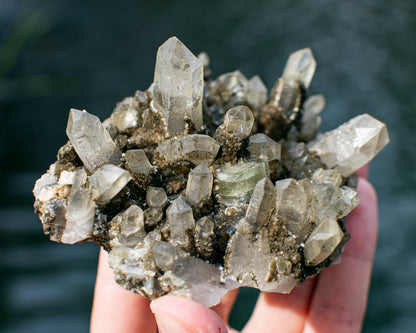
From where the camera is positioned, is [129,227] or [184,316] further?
[129,227]

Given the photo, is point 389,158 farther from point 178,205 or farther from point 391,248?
point 178,205

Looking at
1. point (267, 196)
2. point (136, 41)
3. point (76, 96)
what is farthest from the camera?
point (136, 41)

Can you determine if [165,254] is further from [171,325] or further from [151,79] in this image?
[151,79]

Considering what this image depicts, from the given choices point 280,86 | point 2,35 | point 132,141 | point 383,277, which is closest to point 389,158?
point 383,277

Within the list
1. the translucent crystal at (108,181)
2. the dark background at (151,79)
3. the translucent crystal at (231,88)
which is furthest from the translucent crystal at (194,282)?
the dark background at (151,79)

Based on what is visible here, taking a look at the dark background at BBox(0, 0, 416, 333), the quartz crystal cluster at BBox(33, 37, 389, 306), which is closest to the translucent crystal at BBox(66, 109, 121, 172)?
the quartz crystal cluster at BBox(33, 37, 389, 306)

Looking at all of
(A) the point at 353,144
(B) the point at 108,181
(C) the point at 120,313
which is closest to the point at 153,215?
(B) the point at 108,181
